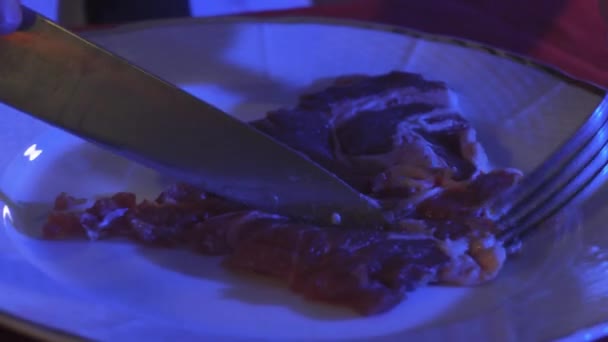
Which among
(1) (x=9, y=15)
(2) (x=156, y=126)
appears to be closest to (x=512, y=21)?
(2) (x=156, y=126)

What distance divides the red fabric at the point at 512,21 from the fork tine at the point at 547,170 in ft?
1.97

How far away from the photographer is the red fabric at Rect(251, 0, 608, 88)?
1674 mm

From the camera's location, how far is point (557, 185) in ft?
3.27

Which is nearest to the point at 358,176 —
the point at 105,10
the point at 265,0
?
the point at 105,10

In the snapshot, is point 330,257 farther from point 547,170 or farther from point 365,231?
point 547,170

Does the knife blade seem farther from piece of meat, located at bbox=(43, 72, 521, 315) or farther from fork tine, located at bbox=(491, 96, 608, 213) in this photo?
fork tine, located at bbox=(491, 96, 608, 213)

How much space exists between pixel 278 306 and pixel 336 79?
0.71 meters

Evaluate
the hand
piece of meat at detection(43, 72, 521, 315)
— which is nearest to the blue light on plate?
piece of meat at detection(43, 72, 521, 315)

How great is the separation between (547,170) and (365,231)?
293 millimetres

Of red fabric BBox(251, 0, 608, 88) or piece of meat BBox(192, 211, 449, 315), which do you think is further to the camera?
red fabric BBox(251, 0, 608, 88)

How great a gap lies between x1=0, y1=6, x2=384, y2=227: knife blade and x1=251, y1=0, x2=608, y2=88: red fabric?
32.9 inches

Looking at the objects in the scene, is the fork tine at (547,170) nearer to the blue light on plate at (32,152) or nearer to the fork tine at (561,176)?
the fork tine at (561,176)

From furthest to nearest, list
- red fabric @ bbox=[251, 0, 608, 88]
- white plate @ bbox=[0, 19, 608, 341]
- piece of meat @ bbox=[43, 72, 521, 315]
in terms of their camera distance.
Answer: red fabric @ bbox=[251, 0, 608, 88] → piece of meat @ bbox=[43, 72, 521, 315] → white plate @ bbox=[0, 19, 608, 341]

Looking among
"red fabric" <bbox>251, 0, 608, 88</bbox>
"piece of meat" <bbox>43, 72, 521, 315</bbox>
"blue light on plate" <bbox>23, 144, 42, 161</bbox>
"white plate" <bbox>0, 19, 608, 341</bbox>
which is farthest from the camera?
"red fabric" <bbox>251, 0, 608, 88</bbox>
